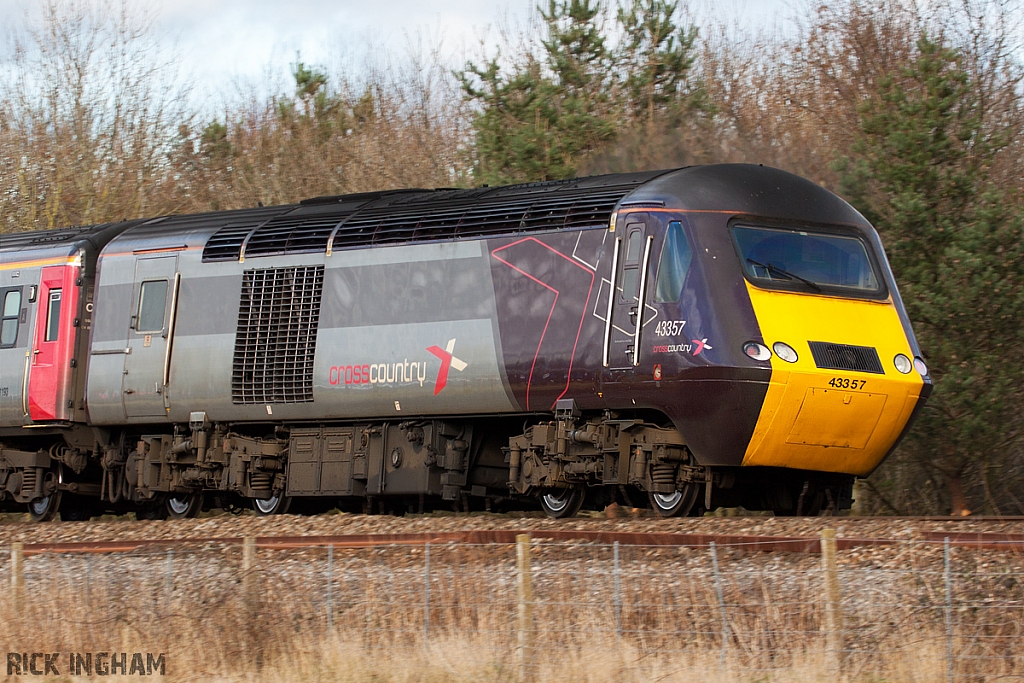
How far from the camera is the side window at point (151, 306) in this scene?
16.5 metres

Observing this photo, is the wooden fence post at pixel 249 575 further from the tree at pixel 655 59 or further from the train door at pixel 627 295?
the tree at pixel 655 59

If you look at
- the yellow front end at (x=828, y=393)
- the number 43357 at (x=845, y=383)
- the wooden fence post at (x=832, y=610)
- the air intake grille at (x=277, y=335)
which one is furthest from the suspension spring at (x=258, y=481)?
the wooden fence post at (x=832, y=610)

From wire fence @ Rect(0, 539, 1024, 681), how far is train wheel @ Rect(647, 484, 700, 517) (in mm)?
2333

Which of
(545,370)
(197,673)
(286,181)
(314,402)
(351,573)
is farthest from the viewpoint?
A: (286,181)

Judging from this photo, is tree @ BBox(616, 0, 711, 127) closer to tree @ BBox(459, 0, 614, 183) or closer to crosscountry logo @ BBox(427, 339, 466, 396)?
tree @ BBox(459, 0, 614, 183)

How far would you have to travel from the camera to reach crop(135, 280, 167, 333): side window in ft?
54.1

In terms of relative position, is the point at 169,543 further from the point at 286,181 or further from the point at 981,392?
the point at 286,181

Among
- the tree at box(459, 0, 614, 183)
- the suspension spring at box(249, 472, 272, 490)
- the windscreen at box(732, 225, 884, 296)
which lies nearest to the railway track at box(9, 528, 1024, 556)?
the windscreen at box(732, 225, 884, 296)

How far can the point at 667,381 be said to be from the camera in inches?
491

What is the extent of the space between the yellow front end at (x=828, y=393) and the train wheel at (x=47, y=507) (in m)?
10.1

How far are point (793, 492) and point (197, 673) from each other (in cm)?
694

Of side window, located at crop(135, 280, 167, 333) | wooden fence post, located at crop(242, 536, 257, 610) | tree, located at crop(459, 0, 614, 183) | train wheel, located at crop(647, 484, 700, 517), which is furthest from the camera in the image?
tree, located at crop(459, 0, 614, 183)

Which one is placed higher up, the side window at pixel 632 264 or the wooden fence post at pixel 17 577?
the side window at pixel 632 264

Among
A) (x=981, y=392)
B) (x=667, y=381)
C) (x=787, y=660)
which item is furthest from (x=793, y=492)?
(x=787, y=660)
